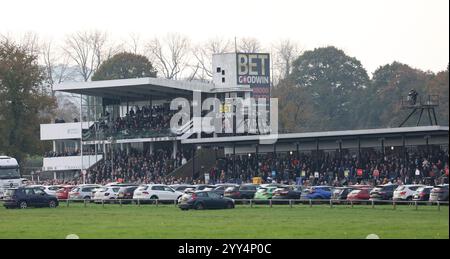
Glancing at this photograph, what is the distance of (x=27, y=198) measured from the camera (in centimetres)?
6316

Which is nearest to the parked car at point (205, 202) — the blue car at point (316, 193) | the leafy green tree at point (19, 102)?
the blue car at point (316, 193)

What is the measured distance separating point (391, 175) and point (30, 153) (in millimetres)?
44247

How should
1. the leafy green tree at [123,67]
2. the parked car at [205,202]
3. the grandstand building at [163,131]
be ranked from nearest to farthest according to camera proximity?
the parked car at [205,202] < the grandstand building at [163,131] < the leafy green tree at [123,67]

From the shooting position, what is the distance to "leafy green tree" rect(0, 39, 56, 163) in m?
102

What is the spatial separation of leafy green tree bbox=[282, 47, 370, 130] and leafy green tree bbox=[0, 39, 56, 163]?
39.1m

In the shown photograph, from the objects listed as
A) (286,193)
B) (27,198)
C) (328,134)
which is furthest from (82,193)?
(328,134)

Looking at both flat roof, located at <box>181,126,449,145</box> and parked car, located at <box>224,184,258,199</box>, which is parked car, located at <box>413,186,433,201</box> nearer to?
flat roof, located at <box>181,126,449,145</box>

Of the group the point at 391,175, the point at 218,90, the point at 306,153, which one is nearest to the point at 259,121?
the point at 218,90

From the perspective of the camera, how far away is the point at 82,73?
14300cm

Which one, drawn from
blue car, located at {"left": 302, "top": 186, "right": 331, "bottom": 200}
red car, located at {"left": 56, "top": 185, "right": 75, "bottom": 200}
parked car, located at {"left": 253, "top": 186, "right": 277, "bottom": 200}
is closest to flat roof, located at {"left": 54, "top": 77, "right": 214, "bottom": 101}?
red car, located at {"left": 56, "top": 185, "right": 75, "bottom": 200}

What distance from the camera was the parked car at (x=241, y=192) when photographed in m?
65.3

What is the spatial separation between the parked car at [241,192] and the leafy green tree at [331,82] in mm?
65846

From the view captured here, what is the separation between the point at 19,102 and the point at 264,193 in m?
44.6

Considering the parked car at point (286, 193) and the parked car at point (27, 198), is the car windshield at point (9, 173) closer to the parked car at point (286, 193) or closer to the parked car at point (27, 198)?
the parked car at point (27, 198)
